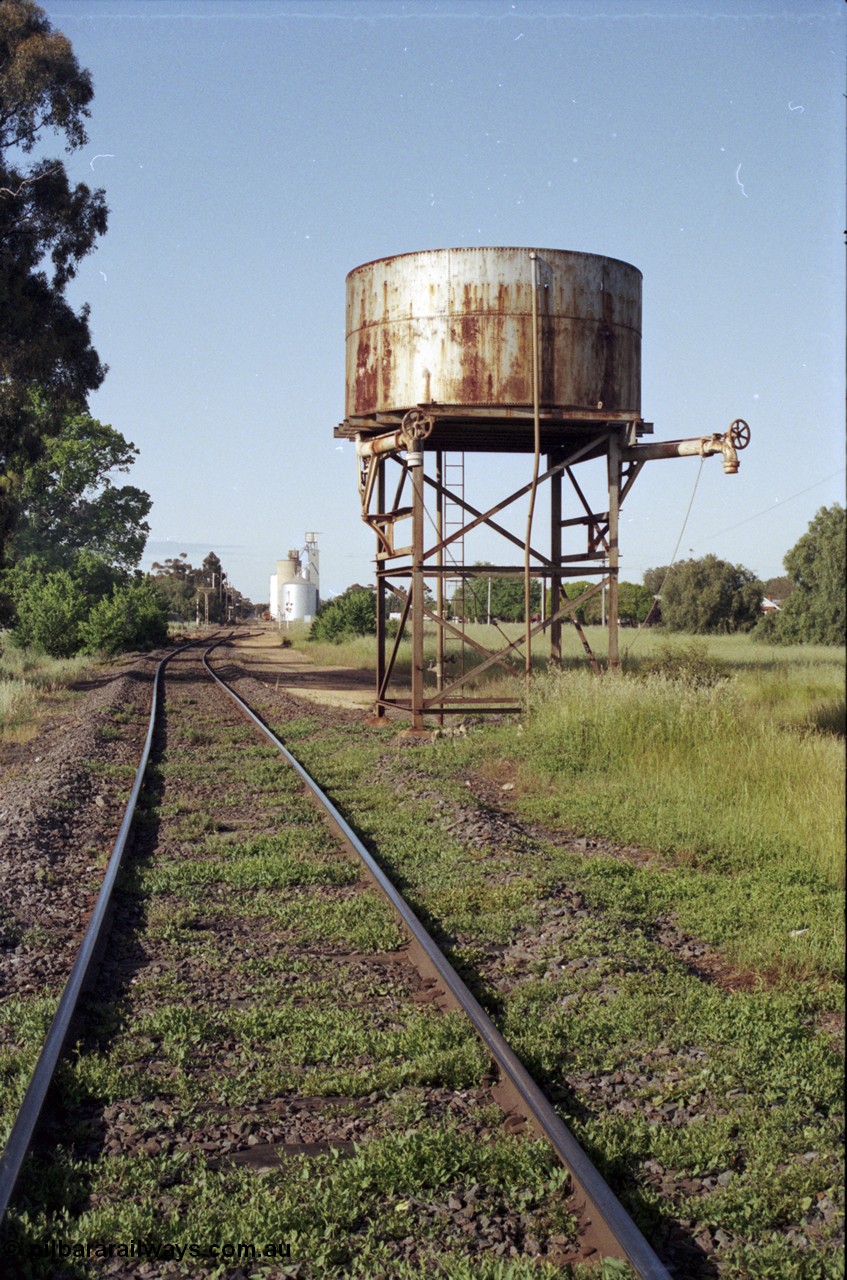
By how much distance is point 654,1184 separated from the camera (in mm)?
3820

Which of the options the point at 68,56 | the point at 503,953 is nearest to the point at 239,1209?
the point at 503,953

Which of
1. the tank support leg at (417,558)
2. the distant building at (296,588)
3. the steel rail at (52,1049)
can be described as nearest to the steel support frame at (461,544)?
the tank support leg at (417,558)

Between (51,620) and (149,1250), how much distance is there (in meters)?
35.6

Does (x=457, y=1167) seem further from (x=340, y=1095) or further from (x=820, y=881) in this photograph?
(x=820, y=881)

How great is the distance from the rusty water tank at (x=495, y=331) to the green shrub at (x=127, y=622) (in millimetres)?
25665

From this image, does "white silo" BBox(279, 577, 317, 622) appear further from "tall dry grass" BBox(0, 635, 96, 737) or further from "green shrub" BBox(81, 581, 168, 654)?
"tall dry grass" BBox(0, 635, 96, 737)

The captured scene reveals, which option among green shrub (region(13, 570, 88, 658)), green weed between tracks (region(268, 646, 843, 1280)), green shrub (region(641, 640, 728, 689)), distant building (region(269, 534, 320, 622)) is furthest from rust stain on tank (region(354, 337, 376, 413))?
distant building (region(269, 534, 320, 622))

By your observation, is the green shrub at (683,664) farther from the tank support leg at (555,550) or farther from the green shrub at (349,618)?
the green shrub at (349,618)

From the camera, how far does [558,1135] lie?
3873 millimetres

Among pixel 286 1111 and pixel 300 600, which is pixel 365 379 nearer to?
pixel 286 1111

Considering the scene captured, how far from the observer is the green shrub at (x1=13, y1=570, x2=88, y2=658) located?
122 feet

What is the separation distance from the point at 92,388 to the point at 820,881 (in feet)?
79.2

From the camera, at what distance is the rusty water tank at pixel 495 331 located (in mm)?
15344

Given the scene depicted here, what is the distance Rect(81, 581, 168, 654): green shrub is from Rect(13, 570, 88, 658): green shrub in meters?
0.52
